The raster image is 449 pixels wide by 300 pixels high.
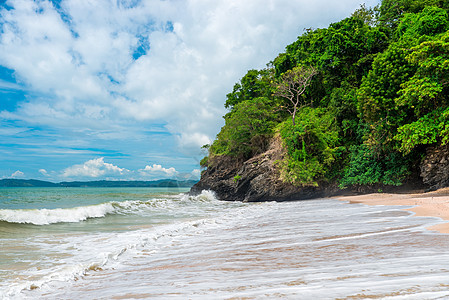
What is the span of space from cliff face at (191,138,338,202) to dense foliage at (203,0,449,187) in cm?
135

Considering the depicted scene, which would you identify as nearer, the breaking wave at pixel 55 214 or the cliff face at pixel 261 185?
the breaking wave at pixel 55 214

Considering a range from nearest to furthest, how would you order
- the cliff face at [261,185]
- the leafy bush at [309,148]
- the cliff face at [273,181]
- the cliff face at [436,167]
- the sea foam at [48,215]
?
1. the sea foam at [48,215]
2. the cliff face at [436,167]
3. the cliff face at [273,181]
4. the leafy bush at [309,148]
5. the cliff face at [261,185]

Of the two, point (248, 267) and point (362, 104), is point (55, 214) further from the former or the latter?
point (362, 104)

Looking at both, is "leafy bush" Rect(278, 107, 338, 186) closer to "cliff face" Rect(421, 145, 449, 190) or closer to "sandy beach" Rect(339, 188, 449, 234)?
"cliff face" Rect(421, 145, 449, 190)

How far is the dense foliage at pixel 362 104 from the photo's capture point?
14422 millimetres

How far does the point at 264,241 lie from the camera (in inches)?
200

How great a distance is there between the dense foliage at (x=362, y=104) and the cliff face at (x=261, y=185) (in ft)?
4.42

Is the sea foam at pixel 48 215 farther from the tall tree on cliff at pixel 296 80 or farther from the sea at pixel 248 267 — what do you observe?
the tall tree on cliff at pixel 296 80

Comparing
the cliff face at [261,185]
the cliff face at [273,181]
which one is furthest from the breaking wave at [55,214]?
the cliff face at [273,181]

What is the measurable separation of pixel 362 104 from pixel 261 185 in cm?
1032

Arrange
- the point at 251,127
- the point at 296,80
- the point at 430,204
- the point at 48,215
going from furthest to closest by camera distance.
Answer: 1. the point at 251,127
2. the point at 296,80
3. the point at 48,215
4. the point at 430,204

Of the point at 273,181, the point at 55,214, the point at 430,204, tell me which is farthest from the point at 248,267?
the point at 273,181

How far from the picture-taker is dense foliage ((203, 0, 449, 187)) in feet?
47.3

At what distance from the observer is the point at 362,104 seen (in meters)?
17.5
